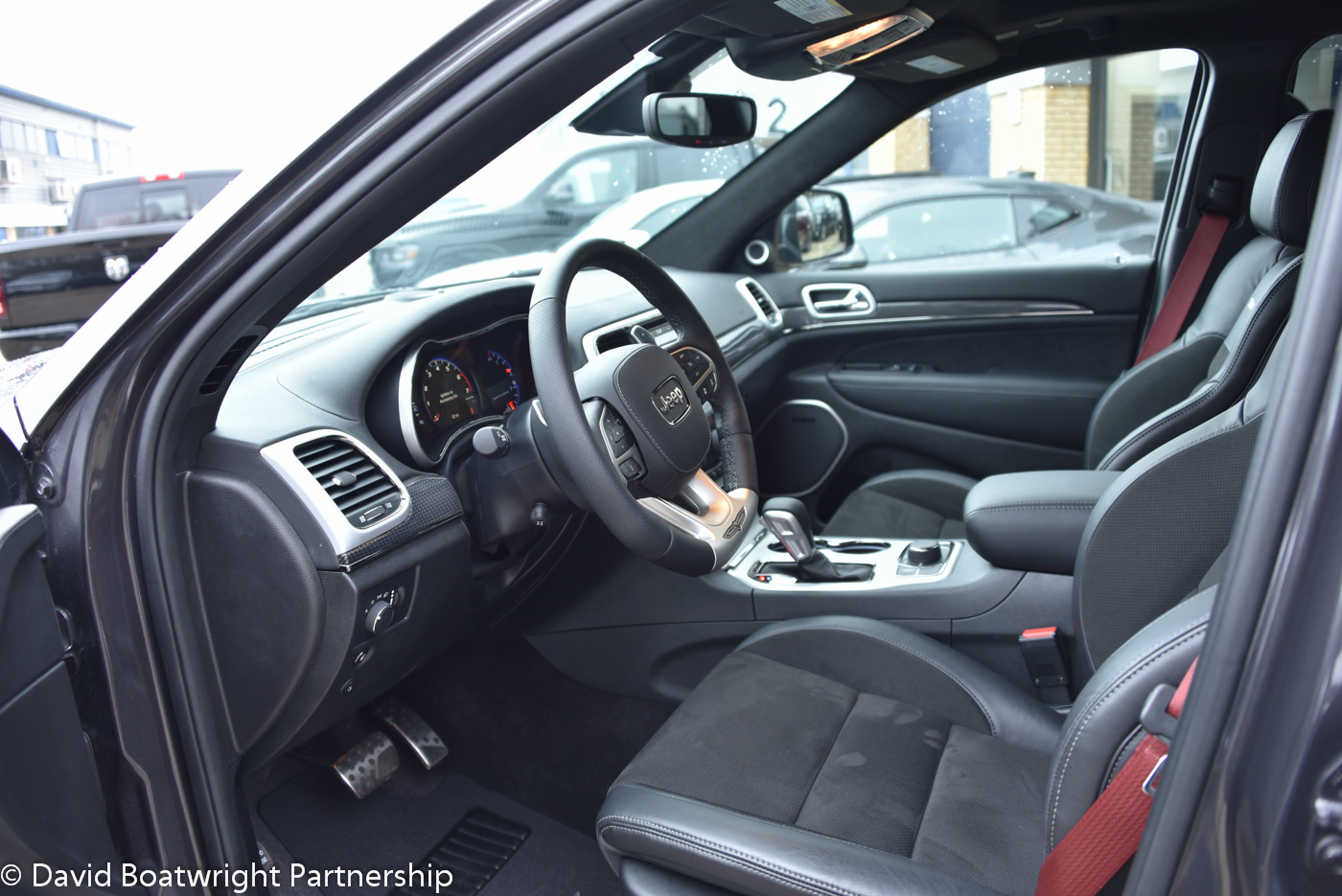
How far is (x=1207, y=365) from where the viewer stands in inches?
87.7

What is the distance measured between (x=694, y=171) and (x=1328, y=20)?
5.66 ft

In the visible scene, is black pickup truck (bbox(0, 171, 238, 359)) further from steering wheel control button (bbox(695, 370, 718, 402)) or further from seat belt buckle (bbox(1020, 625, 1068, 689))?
seat belt buckle (bbox(1020, 625, 1068, 689))


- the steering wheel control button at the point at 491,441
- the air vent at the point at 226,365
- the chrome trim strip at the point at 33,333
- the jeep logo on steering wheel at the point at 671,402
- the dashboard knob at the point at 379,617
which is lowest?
the dashboard knob at the point at 379,617

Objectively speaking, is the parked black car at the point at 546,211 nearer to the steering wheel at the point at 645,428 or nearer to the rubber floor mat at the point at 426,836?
the steering wheel at the point at 645,428

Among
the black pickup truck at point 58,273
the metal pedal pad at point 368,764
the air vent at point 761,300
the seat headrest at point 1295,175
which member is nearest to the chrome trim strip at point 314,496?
the metal pedal pad at point 368,764

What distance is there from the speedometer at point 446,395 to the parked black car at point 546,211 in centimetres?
68

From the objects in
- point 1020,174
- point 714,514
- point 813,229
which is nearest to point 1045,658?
point 714,514

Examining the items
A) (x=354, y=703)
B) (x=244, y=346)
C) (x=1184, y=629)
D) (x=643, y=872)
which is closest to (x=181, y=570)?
(x=244, y=346)

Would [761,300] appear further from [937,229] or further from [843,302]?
[937,229]

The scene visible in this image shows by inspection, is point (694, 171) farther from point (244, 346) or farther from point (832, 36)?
point (244, 346)

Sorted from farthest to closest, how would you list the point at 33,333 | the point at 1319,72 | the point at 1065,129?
the point at 1065,129
the point at 33,333
the point at 1319,72

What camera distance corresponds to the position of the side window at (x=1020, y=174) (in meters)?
3.25

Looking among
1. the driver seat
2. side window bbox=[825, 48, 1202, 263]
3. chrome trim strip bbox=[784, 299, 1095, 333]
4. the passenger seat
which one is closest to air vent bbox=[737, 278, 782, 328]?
chrome trim strip bbox=[784, 299, 1095, 333]

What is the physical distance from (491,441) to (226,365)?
1.42ft
